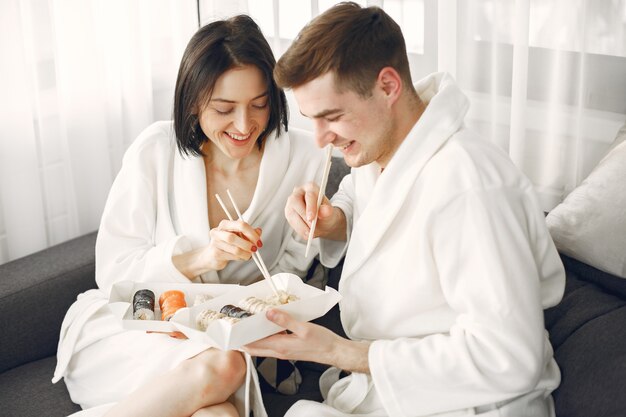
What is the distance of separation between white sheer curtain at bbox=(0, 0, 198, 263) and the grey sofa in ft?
0.57

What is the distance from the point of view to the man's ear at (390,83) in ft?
5.05

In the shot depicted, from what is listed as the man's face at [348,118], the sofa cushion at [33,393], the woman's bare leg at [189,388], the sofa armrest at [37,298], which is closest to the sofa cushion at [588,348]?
the man's face at [348,118]

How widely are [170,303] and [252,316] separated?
33cm

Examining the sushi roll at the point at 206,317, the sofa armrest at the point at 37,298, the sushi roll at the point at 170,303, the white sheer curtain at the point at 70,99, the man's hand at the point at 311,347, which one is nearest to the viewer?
the man's hand at the point at 311,347

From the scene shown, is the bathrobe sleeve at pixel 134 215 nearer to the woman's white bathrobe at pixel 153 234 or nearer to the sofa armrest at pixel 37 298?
the woman's white bathrobe at pixel 153 234

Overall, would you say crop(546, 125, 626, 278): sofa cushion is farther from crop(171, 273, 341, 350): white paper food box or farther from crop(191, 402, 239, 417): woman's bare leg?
crop(191, 402, 239, 417): woman's bare leg

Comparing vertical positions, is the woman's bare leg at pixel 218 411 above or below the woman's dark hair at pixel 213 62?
below

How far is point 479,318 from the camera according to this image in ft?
4.82

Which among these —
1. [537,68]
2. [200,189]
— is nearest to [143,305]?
[200,189]

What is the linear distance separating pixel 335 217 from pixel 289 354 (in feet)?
1.42

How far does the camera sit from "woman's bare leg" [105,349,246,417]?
1.64 m

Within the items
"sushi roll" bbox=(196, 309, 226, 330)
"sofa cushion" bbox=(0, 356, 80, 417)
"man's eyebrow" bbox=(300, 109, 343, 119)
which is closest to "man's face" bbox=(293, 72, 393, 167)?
"man's eyebrow" bbox=(300, 109, 343, 119)

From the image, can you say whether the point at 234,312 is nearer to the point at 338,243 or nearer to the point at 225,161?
the point at 338,243

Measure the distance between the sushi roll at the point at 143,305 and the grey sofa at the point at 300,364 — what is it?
358 millimetres
